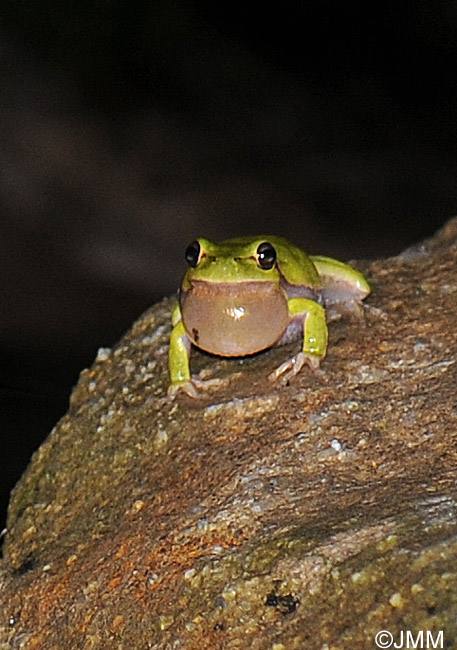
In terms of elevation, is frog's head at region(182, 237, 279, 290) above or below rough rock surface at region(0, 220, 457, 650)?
above

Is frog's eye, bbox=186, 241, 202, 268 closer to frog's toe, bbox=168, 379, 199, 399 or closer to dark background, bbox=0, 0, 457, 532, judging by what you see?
frog's toe, bbox=168, 379, 199, 399

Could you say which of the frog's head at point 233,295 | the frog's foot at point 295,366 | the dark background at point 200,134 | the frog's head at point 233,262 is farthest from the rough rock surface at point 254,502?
the dark background at point 200,134

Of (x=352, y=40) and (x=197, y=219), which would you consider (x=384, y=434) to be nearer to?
(x=197, y=219)

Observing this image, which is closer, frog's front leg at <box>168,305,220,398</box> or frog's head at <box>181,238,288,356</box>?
frog's head at <box>181,238,288,356</box>

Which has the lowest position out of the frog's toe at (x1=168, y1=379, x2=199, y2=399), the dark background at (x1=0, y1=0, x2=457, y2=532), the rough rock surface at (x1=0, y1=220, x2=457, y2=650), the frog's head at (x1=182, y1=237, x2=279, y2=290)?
the rough rock surface at (x1=0, y1=220, x2=457, y2=650)

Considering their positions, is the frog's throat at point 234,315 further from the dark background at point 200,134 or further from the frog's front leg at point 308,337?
the dark background at point 200,134

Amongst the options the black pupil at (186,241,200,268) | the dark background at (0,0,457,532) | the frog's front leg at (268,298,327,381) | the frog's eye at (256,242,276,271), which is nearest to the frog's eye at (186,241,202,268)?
the black pupil at (186,241,200,268)

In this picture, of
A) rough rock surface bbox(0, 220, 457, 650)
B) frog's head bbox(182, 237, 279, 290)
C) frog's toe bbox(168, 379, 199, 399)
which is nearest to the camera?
rough rock surface bbox(0, 220, 457, 650)
